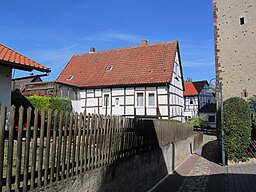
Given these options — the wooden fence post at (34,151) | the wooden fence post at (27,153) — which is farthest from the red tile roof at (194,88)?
the wooden fence post at (27,153)

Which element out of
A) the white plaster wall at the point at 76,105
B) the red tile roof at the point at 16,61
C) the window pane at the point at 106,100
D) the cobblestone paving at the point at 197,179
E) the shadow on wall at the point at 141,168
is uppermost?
the red tile roof at the point at 16,61

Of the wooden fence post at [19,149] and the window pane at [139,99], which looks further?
the window pane at [139,99]

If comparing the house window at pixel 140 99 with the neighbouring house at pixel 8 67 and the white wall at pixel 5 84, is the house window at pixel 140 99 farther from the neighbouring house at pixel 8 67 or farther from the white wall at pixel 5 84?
the white wall at pixel 5 84

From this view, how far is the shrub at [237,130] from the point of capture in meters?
12.1

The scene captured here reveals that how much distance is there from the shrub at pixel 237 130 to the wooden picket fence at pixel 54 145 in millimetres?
8083

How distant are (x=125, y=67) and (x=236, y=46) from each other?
11.0 meters

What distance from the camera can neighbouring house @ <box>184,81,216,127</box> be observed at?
41.7m

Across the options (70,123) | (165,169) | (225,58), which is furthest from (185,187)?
(225,58)

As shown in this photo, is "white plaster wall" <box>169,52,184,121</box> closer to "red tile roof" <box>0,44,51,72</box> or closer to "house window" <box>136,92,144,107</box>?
"house window" <box>136,92,144,107</box>

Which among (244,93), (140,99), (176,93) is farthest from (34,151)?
(176,93)

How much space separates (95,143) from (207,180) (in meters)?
6.19

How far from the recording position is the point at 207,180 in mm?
9117

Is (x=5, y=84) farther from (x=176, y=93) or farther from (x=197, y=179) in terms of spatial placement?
(x=176, y=93)

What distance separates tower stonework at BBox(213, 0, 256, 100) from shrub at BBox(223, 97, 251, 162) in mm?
6536
